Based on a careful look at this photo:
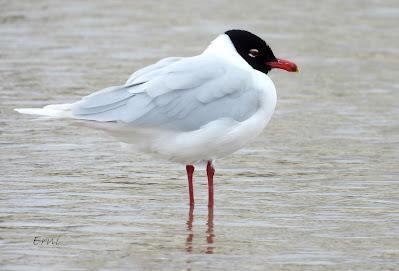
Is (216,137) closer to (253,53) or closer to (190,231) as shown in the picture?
(190,231)

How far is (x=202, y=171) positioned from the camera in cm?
1055

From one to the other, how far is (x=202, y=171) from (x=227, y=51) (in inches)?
61.8

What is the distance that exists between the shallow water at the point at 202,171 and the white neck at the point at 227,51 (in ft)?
3.42

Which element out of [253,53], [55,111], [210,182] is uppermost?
[253,53]

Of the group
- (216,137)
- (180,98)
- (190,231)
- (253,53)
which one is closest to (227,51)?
(253,53)

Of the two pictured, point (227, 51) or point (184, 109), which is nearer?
point (184, 109)

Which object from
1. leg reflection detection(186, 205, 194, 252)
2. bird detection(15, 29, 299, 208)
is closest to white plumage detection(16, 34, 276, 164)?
bird detection(15, 29, 299, 208)

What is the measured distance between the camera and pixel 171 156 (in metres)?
8.93

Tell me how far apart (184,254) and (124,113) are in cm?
146

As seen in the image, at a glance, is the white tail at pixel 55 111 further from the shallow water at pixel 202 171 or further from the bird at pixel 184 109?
the shallow water at pixel 202 171

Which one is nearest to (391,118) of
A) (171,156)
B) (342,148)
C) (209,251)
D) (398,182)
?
(342,148)

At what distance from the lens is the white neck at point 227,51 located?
9250 mm

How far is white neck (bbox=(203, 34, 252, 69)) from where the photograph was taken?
30.3 feet

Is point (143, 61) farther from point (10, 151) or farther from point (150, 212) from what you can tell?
point (150, 212)
